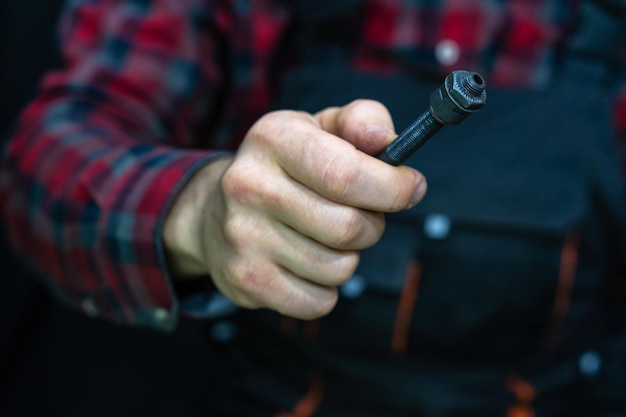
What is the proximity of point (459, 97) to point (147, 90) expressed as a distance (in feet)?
1.11

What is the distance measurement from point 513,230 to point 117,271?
0.88ft

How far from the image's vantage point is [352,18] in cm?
51

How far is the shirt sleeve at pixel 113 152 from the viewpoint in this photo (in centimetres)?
40

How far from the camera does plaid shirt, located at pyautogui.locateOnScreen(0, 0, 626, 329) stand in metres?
0.42

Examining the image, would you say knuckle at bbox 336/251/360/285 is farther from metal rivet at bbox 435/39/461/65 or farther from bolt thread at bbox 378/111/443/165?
metal rivet at bbox 435/39/461/65

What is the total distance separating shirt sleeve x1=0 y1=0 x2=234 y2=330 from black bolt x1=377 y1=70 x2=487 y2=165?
0.50 ft

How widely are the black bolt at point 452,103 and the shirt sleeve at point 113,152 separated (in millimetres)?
151

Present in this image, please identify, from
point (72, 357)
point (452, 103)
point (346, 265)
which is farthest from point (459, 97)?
point (72, 357)

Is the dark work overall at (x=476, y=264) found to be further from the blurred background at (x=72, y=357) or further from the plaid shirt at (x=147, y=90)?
the blurred background at (x=72, y=357)

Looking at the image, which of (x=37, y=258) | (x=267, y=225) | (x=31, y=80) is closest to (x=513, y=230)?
(x=267, y=225)

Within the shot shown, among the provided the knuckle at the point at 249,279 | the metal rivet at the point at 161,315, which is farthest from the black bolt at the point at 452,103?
the metal rivet at the point at 161,315

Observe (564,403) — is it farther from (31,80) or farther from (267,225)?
(31,80)

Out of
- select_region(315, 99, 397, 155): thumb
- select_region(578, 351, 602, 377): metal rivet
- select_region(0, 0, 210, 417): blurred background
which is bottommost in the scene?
select_region(0, 0, 210, 417): blurred background

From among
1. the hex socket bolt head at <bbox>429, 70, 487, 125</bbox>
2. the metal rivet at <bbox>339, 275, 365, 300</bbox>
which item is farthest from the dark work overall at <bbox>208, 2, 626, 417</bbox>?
the hex socket bolt head at <bbox>429, 70, 487, 125</bbox>
